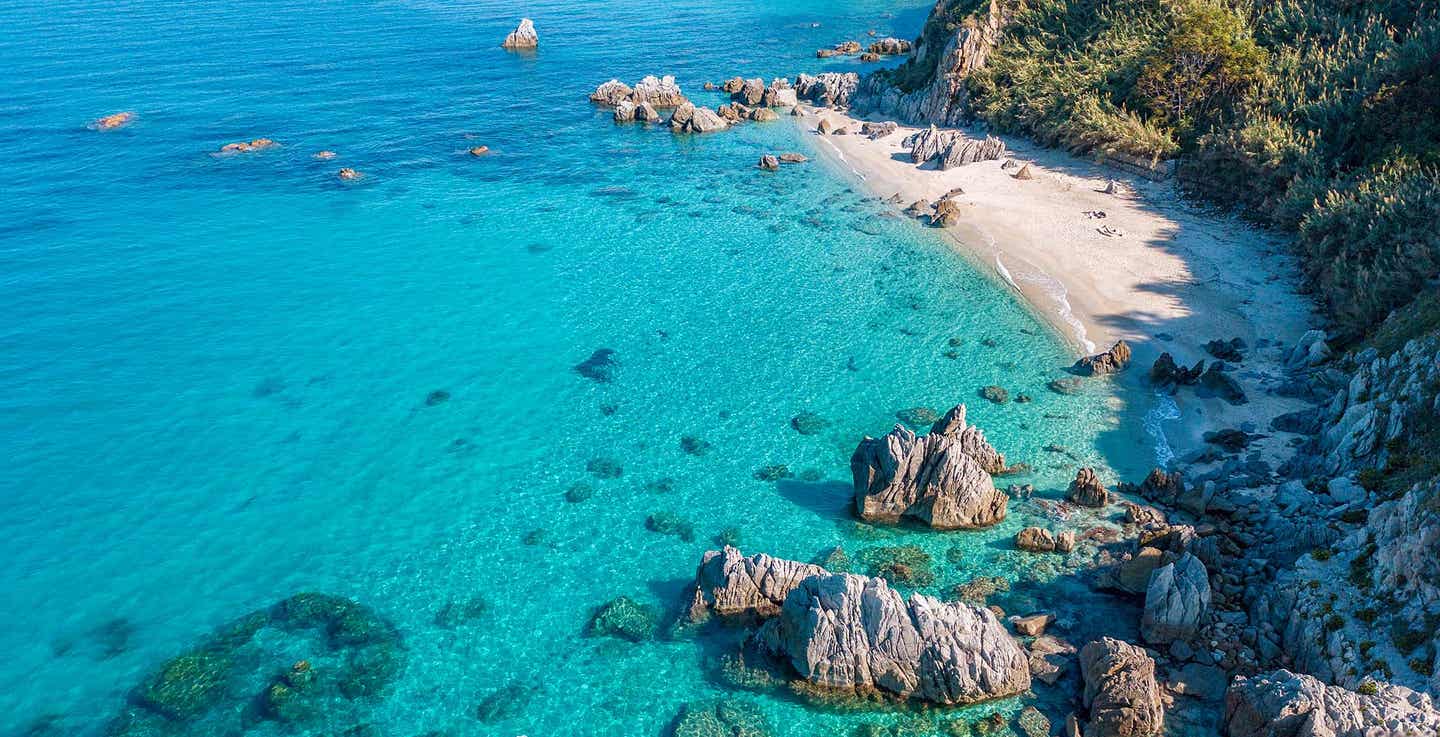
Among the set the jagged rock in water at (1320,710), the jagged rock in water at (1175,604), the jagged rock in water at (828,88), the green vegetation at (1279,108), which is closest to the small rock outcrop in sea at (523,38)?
the jagged rock in water at (828,88)

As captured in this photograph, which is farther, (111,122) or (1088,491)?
(111,122)

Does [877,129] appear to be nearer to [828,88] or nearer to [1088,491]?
[828,88]

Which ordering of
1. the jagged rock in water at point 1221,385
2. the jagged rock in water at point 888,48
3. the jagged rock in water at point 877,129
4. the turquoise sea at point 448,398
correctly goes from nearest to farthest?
the turquoise sea at point 448,398 < the jagged rock in water at point 1221,385 < the jagged rock in water at point 877,129 < the jagged rock in water at point 888,48

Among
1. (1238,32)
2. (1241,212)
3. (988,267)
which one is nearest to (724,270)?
(988,267)

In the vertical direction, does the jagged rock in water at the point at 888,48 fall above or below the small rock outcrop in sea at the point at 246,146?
above

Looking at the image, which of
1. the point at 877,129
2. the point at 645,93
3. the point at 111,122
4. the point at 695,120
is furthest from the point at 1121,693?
the point at 111,122

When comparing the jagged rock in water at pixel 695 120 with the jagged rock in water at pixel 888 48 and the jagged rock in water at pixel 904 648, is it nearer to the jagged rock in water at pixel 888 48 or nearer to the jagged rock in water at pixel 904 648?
the jagged rock in water at pixel 888 48

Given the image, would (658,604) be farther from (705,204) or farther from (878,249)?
(705,204)
